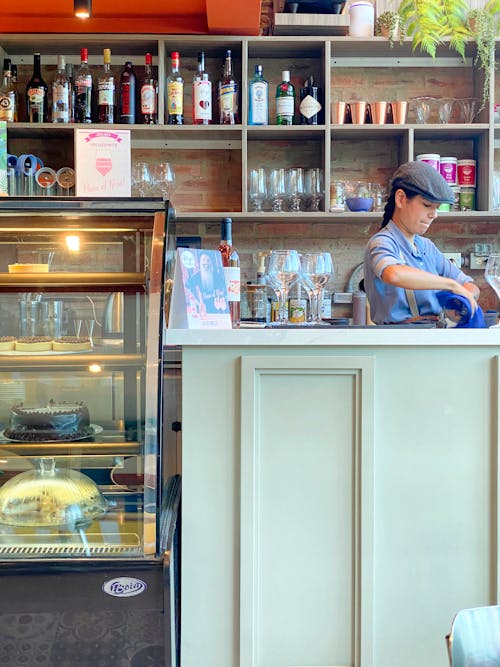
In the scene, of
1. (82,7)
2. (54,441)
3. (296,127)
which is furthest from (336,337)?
(296,127)

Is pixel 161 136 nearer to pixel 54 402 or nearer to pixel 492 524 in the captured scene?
pixel 54 402

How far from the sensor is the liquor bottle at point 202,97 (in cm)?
326

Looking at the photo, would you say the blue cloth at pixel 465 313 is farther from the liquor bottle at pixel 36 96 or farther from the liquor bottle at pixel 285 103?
the liquor bottle at pixel 36 96

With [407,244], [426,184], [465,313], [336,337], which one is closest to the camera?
[336,337]

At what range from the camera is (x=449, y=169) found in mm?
3342

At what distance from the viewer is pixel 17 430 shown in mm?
1465

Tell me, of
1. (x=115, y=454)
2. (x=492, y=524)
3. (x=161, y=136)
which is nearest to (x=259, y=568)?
(x=115, y=454)

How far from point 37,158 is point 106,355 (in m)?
2.20

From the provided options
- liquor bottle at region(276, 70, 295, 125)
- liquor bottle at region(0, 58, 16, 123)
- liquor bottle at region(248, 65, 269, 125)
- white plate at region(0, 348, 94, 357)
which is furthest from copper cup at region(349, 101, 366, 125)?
white plate at region(0, 348, 94, 357)

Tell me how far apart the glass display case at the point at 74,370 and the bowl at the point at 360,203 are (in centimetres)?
195

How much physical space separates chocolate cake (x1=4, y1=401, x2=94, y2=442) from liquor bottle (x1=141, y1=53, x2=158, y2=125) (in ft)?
6.95

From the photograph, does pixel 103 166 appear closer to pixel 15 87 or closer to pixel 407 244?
pixel 407 244

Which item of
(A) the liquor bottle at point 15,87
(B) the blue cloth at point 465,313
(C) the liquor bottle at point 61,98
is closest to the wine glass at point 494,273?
(B) the blue cloth at point 465,313

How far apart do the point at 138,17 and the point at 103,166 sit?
1929 millimetres
